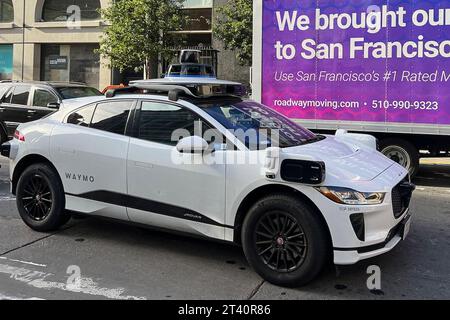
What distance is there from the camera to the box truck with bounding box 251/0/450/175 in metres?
9.01

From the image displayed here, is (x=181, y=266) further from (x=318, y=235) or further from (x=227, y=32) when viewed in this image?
(x=227, y=32)

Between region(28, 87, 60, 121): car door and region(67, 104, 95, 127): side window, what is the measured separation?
657 centimetres

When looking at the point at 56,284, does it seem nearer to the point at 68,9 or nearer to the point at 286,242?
the point at 286,242

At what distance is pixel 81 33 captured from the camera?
24047 mm

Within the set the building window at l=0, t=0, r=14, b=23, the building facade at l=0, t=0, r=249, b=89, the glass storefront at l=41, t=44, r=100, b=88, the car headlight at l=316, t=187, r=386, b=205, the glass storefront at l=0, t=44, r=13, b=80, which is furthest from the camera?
the building window at l=0, t=0, r=14, b=23

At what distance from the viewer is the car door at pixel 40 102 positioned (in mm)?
12008

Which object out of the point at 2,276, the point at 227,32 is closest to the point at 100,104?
the point at 2,276

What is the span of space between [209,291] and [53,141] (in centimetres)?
252

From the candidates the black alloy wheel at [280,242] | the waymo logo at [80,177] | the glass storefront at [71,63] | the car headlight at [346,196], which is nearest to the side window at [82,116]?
the waymo logo at [80,177]

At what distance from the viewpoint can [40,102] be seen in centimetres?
1220

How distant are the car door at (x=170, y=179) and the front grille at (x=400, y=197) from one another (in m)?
1.47

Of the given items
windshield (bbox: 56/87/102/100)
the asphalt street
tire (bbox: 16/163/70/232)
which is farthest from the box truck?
tire (bbox: 16/163/70/232)

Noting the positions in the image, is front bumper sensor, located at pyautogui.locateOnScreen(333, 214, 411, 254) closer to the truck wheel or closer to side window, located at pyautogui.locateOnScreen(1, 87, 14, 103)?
the truck wheel

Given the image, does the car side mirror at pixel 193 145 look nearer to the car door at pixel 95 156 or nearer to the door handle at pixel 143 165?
the door handle at pixel 143 165
